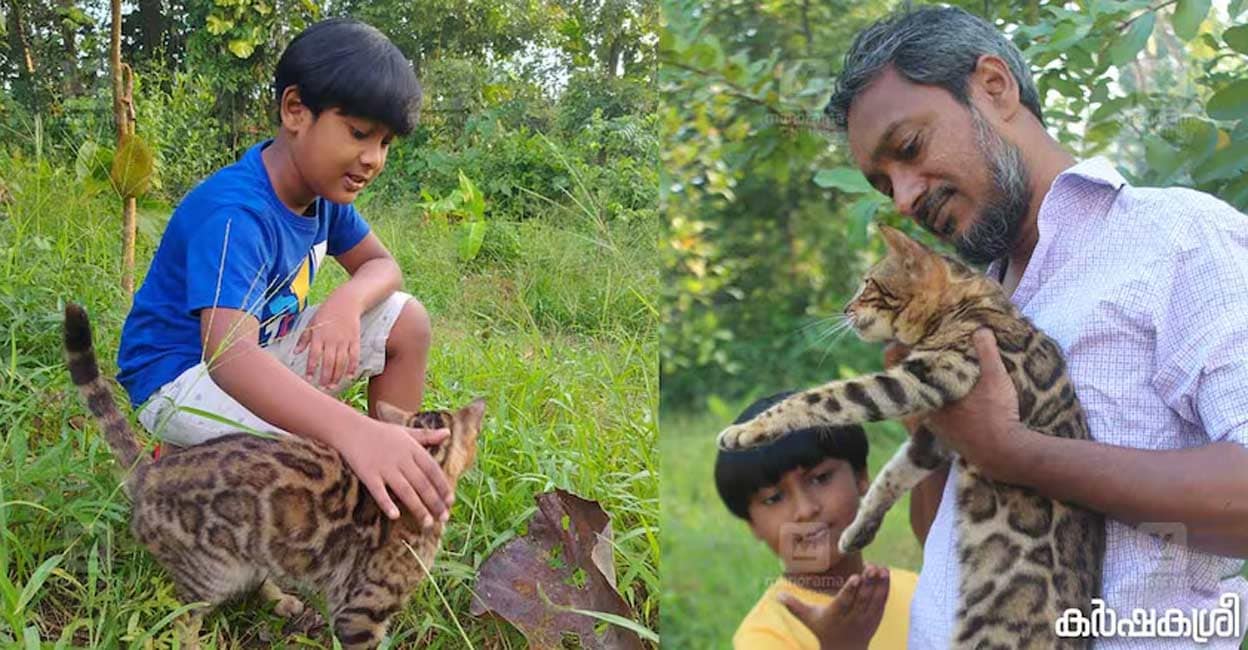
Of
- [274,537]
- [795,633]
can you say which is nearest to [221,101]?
[274,537]

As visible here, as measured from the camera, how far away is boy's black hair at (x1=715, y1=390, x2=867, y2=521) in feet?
3.71

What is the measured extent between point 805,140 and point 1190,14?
506 millimetres

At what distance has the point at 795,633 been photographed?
116 centimetres

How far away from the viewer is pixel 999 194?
1.09 metres

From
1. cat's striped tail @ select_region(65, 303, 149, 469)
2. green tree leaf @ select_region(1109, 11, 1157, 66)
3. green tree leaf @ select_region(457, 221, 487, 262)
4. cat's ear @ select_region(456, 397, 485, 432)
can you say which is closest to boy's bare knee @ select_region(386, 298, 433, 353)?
cat's ear @ select_region(456, 397, 485, 432)

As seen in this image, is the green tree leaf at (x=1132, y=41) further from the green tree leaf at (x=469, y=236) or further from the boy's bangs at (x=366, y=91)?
the green tree leaf at (x=469, y=236)

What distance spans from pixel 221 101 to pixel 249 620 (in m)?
0.70

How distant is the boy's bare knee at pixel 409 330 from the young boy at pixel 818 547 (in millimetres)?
583

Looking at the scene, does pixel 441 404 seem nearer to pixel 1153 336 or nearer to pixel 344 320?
pixel 344 320

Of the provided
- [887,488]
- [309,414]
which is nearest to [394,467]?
[309,414]

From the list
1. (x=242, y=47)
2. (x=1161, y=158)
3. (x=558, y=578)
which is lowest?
(x=558, y=578)

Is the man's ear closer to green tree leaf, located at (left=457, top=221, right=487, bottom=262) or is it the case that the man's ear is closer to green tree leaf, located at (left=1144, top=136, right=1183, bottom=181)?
green tree leaf, located at (left=1144, top=136, right=1183, bottom=181)

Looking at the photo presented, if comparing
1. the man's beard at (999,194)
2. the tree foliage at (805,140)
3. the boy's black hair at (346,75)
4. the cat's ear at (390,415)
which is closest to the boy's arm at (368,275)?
the cat's ear at (390,415)

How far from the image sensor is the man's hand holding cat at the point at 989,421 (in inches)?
39.8
